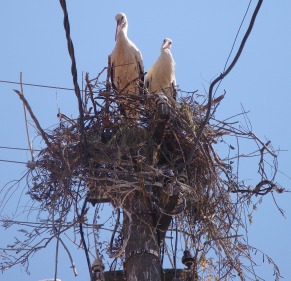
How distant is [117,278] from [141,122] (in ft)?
4.15

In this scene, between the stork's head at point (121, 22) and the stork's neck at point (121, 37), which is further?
the stork's head at point (121, 22)

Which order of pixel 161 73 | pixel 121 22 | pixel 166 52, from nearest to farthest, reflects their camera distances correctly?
1. pixel 161 73
2. pixel 166 52
3. pixel 121 22

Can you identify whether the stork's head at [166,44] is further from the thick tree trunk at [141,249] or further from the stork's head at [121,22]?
the thick tree trunk at [141,249]

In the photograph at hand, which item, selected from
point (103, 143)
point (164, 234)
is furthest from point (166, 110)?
point (164, 234)

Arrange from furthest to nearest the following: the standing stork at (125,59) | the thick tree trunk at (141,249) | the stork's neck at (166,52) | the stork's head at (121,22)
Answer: the stork's head at (121,22) → the stork's neck at (166,52) → the standing stork at (125,59) → the thick tree trunk at (141,249)

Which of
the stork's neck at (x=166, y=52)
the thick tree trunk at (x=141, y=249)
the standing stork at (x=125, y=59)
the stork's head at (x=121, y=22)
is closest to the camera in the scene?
the thick tree trunk at (x=141, y=249)

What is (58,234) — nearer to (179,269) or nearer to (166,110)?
(179,269)

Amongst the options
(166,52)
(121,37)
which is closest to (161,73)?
(166,52)

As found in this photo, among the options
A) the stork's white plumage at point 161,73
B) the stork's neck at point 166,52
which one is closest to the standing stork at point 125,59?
the stork's white plumage at point 161,73

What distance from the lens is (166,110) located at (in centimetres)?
434

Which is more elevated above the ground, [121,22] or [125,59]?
[121,22]

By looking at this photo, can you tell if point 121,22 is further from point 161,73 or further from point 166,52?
point 161,73

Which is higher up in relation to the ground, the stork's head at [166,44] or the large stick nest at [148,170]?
the stork's head at [166,44]

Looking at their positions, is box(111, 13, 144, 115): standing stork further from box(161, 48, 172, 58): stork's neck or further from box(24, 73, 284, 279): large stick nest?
box(24, 73, 284, 279): large stick nest
